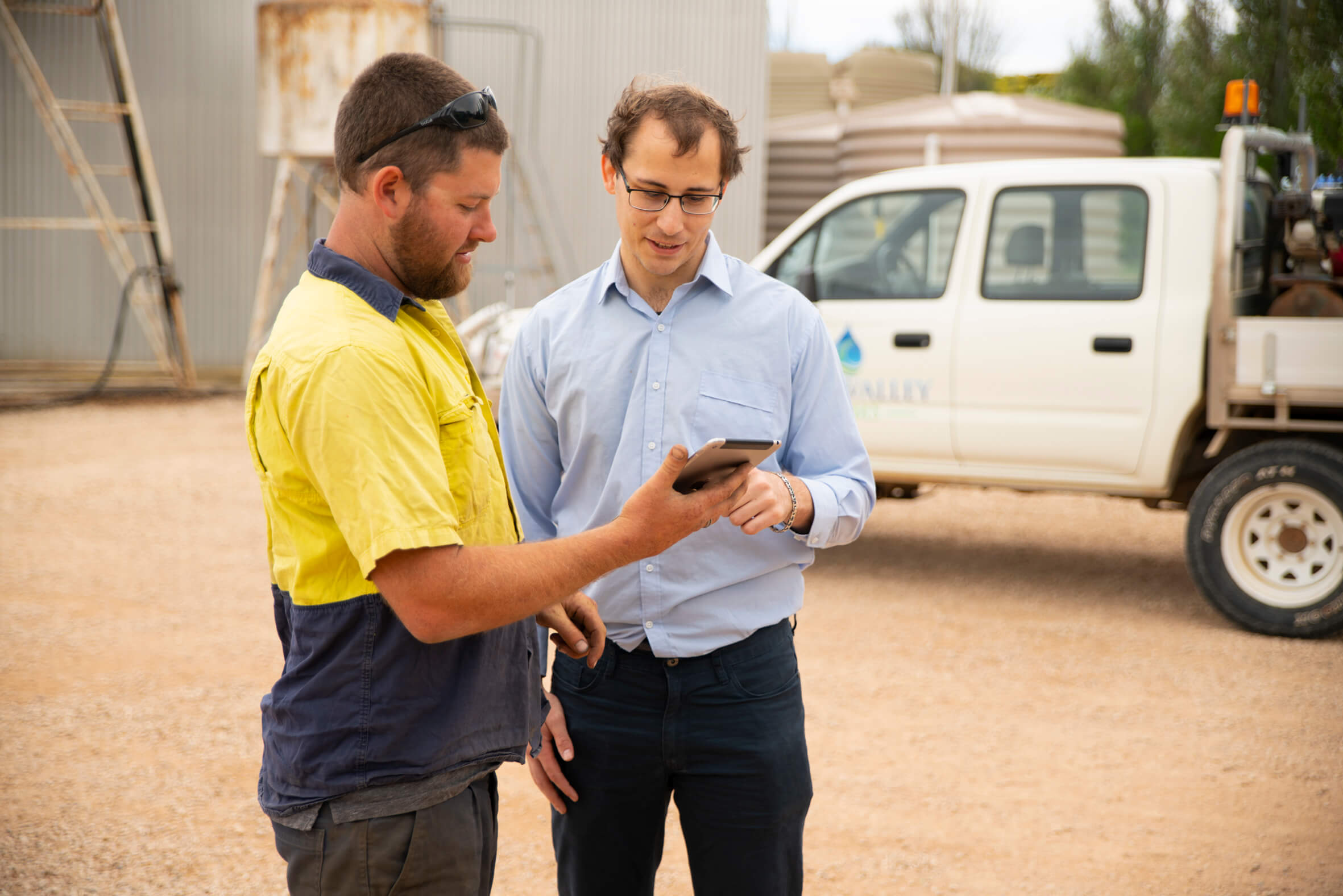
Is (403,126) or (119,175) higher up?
(119,175)

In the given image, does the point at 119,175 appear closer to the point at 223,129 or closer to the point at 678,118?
the point at 223,129

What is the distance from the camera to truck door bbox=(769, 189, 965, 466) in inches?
279

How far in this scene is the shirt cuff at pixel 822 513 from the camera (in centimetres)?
227

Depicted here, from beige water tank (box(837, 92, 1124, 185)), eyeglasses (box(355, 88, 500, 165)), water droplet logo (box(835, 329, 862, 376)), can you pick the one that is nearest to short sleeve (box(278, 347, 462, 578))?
eyeglasses (box(355, 88, 500, 165))

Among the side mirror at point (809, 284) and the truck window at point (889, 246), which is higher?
the truck window at point (889, 246)

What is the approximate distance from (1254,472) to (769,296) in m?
4.66

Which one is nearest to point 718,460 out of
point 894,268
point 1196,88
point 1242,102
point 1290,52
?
A: point 894,268

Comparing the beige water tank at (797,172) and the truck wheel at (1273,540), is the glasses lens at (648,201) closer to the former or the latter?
the truck wheel at (1273,540)

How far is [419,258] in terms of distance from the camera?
1862 mm

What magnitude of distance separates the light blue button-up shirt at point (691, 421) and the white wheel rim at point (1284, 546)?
15.0 feet

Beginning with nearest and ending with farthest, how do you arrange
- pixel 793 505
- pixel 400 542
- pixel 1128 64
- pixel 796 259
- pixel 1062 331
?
pixel 400 542, pixel 793 505, pixel 1062 331, pixel 796 259, pixel 1128 64

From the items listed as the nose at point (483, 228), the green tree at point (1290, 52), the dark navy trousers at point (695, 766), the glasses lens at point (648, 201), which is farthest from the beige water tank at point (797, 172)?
the nose at point (483, 228)

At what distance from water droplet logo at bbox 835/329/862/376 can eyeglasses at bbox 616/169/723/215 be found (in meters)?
4.97

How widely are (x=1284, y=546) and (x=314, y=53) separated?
1332cm
